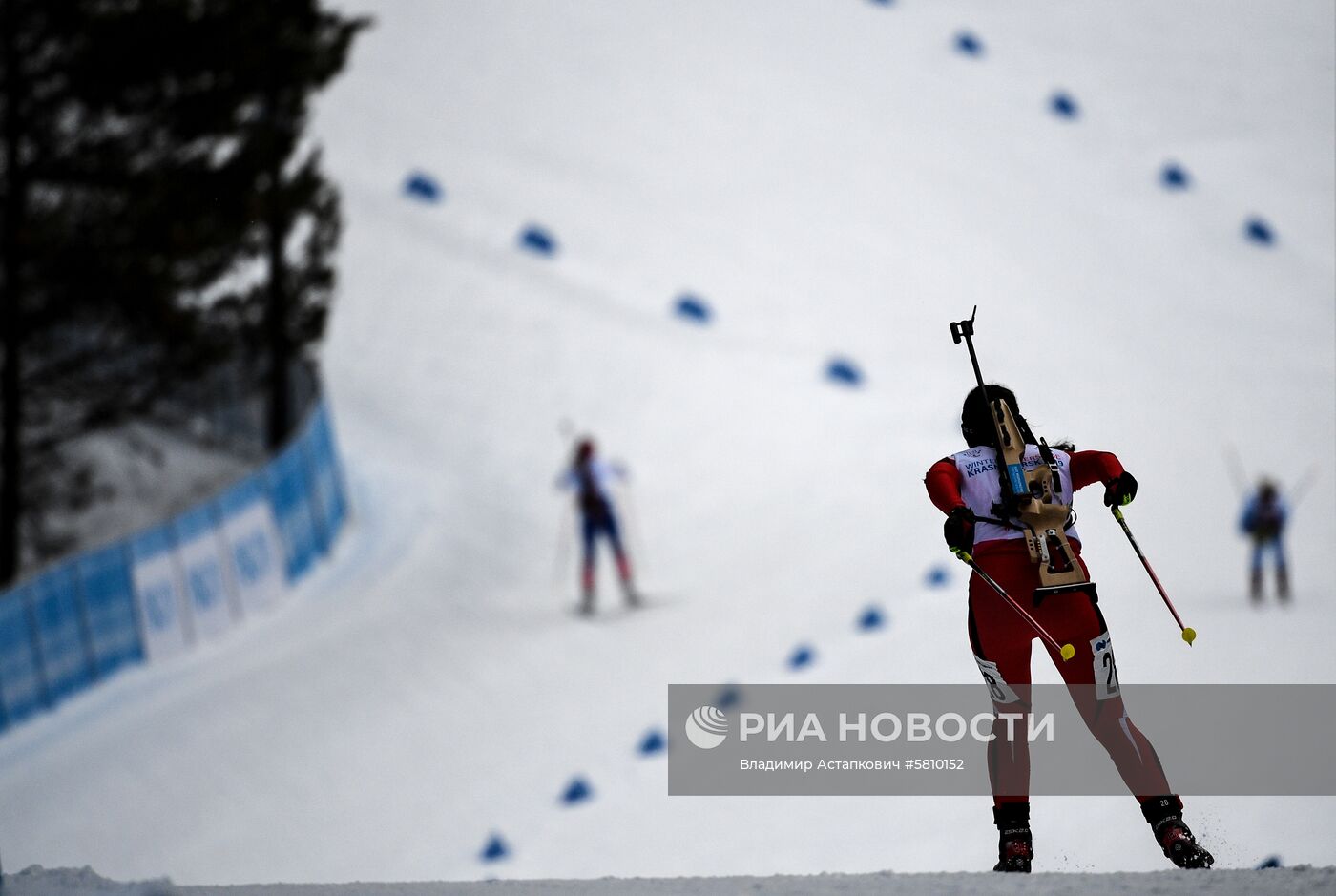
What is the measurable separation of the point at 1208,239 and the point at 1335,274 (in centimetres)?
187

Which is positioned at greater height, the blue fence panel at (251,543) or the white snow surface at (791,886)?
the blue fence panel at (251,543)

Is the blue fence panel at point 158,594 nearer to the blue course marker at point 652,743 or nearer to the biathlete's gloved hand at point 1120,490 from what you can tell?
the blue course marker at point 652,743

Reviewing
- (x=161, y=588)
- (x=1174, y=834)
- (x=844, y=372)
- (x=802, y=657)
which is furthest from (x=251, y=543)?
(x=1174, y=834)

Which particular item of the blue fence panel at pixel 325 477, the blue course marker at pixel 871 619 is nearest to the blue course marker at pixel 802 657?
the blue course marker at pixel 871 619

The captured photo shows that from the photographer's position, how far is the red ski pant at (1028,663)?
4.60 m

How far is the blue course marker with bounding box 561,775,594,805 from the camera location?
934cm

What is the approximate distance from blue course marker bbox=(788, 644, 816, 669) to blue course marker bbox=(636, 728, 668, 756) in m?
1.46

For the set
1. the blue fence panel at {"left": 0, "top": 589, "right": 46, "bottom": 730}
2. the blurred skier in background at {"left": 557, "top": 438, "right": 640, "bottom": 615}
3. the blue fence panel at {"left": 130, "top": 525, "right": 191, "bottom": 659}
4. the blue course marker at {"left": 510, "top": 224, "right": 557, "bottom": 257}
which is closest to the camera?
the blue fence panel at {"left": 0, "top": 589, "right": 46, "bottom": 730}

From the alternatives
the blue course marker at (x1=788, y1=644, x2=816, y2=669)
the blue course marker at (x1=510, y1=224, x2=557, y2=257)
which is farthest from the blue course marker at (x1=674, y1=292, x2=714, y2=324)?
the blue course marker at (x1=788, y1=644, x2=816, y2=669)


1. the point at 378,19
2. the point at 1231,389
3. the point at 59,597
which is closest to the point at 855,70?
the point at 1231,389

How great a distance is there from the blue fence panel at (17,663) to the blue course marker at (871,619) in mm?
6259

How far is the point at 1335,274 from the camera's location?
7039mm

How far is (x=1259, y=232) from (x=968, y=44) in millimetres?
2694

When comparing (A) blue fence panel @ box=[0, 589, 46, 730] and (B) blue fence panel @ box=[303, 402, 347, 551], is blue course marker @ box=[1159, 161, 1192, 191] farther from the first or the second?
(B) blue fence panel @ box=[303, 402, 347, 551]
